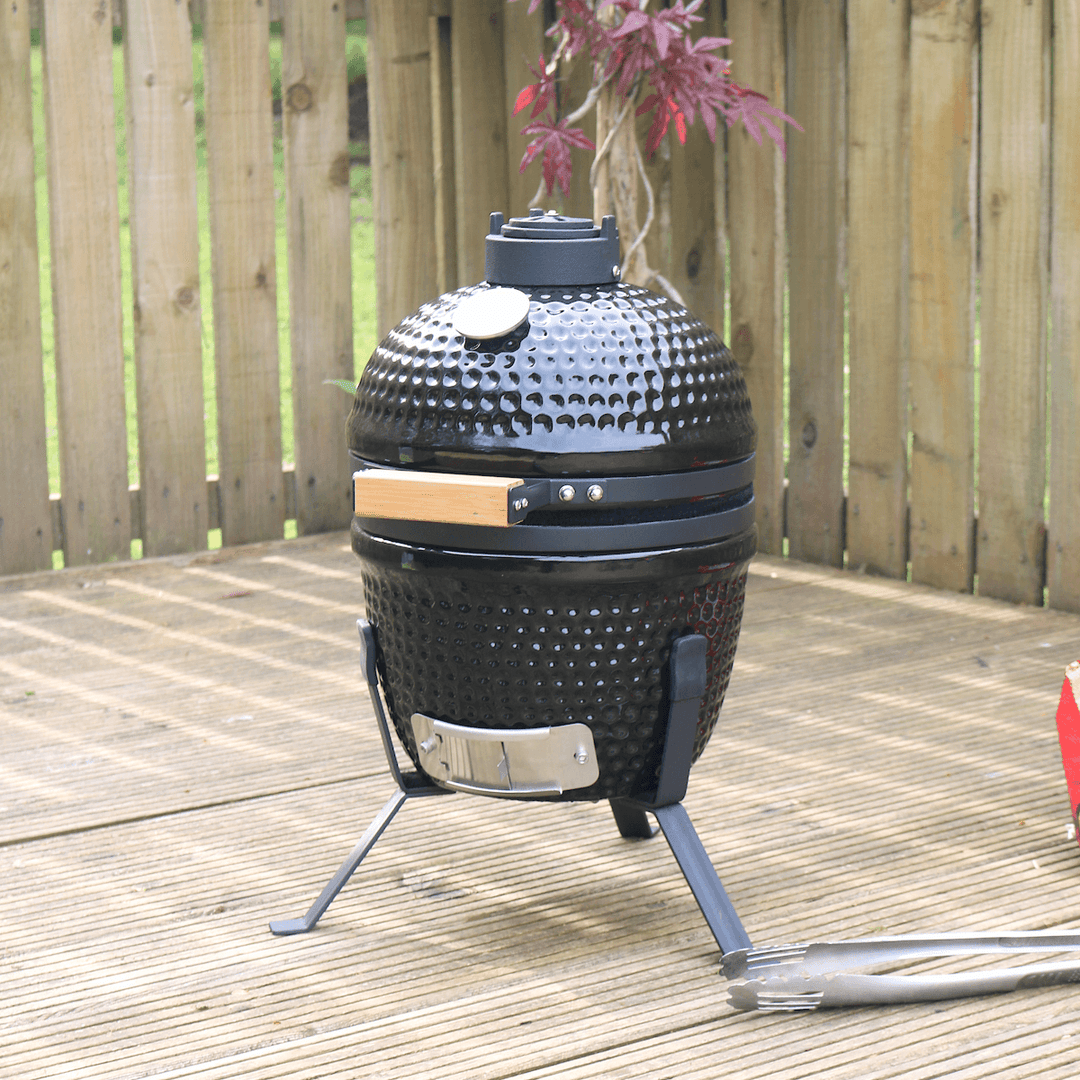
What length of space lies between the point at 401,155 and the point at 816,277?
1355 millimetres

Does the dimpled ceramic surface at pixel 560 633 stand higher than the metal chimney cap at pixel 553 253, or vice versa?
the metal chimney cap at pixel 553 253

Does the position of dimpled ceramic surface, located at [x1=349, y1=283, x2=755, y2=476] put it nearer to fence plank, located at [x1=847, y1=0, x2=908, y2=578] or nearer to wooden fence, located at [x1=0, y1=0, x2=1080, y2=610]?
wooden fence, located at [x1=0, y1=0, x2=1080, y2=610]

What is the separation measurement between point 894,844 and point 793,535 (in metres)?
1.93

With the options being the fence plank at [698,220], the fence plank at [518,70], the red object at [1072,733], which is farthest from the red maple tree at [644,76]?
the red object at [1072,733]

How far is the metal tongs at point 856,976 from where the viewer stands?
65.1 inches

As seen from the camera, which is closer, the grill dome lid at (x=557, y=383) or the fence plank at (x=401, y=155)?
the grill dome lid at (x=557, y=383)

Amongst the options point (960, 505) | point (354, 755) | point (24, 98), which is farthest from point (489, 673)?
point (24, 98)

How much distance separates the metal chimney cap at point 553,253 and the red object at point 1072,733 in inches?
35.5

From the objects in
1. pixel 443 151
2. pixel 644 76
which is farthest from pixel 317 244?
pixel 644 76

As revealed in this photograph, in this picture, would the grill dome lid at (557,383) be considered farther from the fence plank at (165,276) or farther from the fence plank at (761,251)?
the fence plank at (165,276)

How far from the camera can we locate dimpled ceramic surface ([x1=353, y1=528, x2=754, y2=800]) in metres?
1.65

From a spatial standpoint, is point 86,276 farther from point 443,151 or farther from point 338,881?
point 338,881

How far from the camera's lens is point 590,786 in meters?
1.75

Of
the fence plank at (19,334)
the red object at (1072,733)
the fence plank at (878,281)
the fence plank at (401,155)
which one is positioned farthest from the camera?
the fence plank at (401,155)
